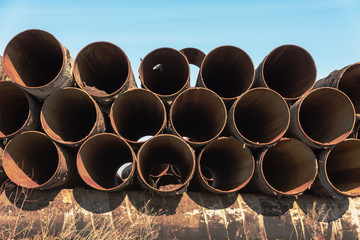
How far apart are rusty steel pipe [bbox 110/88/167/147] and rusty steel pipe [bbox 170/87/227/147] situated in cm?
36

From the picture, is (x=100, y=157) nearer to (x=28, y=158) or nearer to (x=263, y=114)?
(x=28, y=158)

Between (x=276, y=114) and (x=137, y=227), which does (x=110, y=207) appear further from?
(x=276, y=114)

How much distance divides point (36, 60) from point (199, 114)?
3771 millimetres

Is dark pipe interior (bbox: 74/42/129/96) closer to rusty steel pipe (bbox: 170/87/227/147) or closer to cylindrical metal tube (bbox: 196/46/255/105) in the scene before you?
rusty steel pipe (bbox: 170/87/227/147)

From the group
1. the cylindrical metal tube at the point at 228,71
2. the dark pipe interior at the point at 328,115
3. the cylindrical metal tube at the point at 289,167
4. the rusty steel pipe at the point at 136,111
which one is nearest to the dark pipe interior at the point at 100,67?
the rusty steel pipe at the point at 136,111

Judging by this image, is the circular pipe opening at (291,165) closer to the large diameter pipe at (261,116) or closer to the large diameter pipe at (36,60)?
the large diameter pipe at (261,116)

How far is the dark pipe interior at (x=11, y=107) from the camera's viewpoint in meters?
4.23

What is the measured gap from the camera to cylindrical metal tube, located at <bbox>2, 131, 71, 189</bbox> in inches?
147

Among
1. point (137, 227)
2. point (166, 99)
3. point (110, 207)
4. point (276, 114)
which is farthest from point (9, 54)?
point (276, 114)

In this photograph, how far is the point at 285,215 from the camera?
392cm

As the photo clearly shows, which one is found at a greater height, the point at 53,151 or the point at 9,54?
the point at 9,54

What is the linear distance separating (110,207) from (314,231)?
11.9ft

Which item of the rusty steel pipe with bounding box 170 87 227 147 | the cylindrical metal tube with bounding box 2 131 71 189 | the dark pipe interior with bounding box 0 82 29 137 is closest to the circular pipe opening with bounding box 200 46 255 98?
the rusty steel pipe with bounding box 170 87 227 147

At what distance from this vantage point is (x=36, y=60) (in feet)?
14.9
